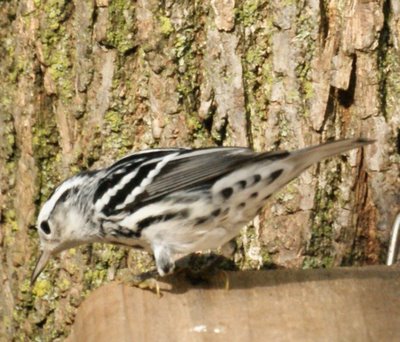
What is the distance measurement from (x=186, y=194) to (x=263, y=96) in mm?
701

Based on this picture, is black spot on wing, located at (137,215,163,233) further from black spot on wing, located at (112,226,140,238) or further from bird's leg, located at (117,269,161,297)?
bird's leg, located at (117,269,161,297)

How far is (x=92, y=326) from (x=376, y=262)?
1.52 meters

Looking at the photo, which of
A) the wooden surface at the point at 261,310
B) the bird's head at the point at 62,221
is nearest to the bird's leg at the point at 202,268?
the wooden surface at the point at 261,310

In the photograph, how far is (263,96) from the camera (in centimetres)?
464

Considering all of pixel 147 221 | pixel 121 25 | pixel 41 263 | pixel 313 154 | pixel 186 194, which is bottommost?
pixel 41 263

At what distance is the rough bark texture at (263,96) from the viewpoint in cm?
460

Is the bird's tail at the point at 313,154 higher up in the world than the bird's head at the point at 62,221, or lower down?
higher up

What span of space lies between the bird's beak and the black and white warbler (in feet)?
1.26

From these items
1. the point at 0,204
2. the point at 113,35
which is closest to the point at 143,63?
the point at 113,35

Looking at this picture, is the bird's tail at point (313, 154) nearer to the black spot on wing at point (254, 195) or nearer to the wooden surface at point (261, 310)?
the black spot on wing at point (254, 195)

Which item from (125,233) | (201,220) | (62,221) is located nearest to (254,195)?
(201,220)

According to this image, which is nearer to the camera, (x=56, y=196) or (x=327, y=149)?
(x=327, y=149)

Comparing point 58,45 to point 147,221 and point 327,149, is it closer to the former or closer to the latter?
point 147,221

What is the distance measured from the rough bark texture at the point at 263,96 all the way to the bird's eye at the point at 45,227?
0.33 m
